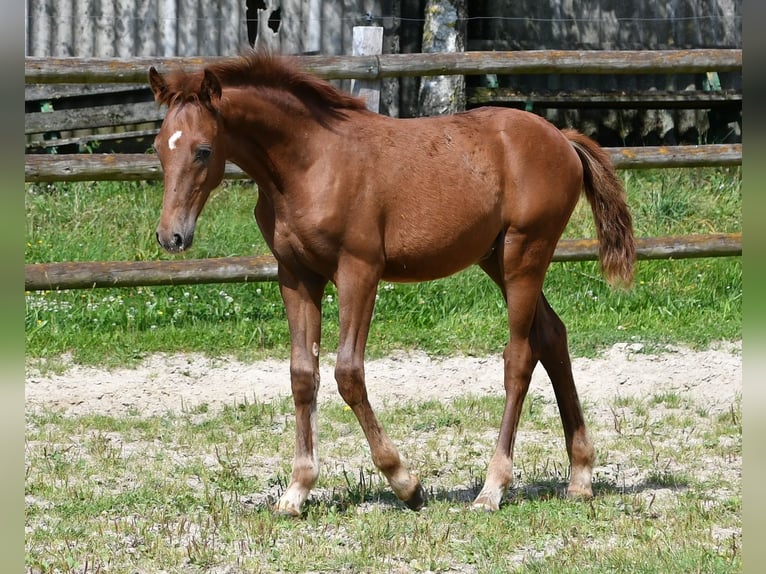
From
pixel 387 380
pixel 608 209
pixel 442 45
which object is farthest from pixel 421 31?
pixel 608 209

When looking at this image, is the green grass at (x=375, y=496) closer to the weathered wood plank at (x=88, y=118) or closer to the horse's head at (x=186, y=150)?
the horse's head at (x=186, y=150)

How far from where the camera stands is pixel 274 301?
8023mm

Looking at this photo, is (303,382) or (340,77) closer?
(303,382)

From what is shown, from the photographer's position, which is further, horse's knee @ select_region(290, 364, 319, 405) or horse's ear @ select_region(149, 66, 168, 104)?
horse's knee @ select_region(290, 364, 319, 405)

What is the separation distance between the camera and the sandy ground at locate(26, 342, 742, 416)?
21.6 ft

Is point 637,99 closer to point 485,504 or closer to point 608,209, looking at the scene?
point 608,209

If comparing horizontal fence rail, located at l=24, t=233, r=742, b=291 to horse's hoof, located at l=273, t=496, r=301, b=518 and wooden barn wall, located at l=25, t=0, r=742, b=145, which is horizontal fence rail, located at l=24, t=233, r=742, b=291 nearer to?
horse's hoof, located at l=273, t=496, r=301, b=518

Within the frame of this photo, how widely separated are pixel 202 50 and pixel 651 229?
18.0 ft

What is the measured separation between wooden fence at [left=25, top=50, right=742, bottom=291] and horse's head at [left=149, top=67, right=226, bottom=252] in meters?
2.95

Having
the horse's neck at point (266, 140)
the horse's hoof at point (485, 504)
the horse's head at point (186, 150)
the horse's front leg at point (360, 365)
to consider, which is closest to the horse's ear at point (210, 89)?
the horse's head at point (186, 150)

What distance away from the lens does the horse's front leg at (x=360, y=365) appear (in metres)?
4.36

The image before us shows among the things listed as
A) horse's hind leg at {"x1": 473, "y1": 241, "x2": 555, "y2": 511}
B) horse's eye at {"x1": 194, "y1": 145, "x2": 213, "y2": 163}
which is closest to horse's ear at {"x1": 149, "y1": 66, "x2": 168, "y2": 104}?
horse's eye at {"x1": 194, "y1": 145, "x2": 213, "y2": 163}

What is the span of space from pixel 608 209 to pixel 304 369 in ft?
6.08
